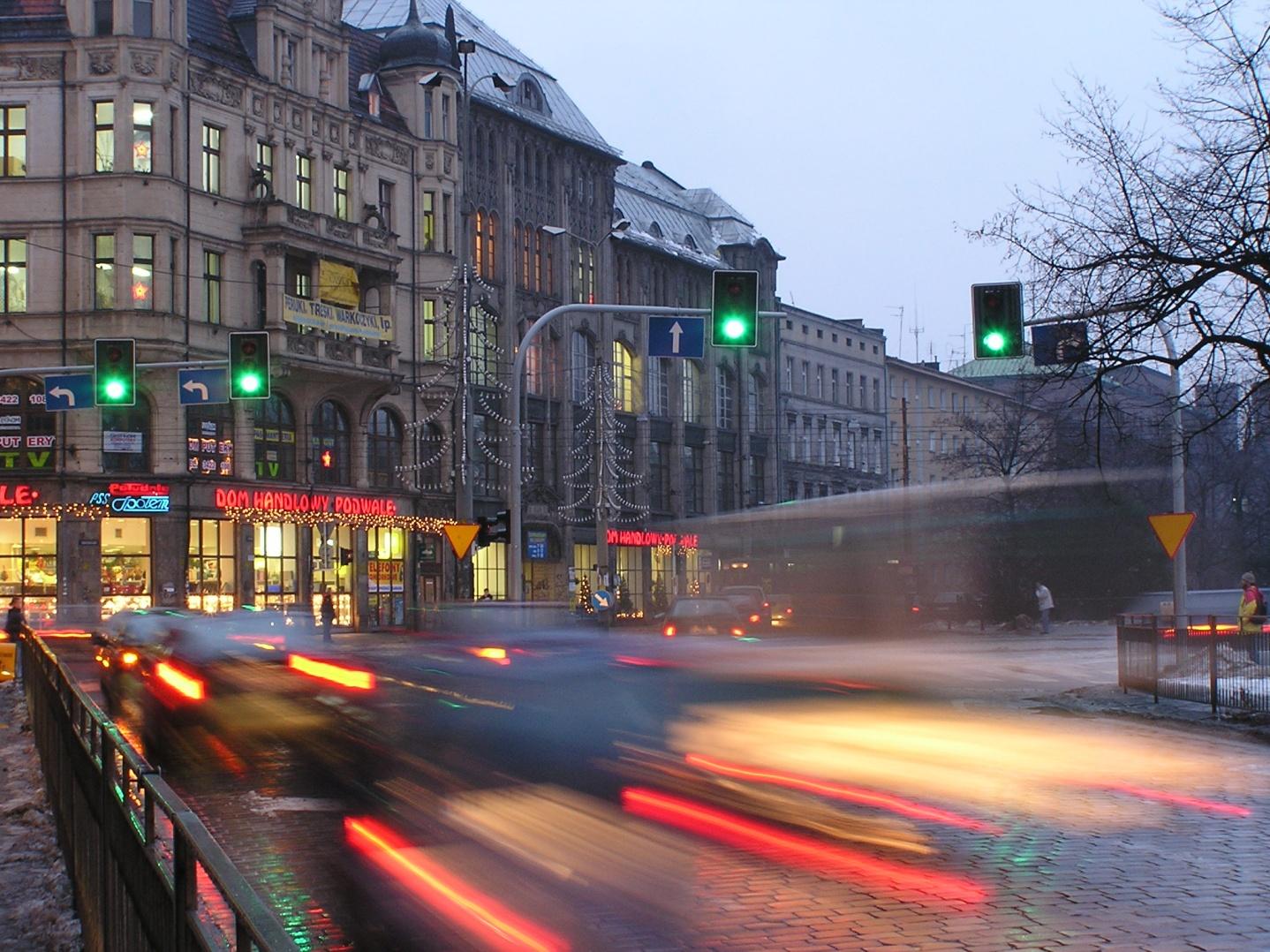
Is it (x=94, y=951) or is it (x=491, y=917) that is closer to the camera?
(x=94, y=951)

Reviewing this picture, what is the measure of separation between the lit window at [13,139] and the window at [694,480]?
39.0 metres

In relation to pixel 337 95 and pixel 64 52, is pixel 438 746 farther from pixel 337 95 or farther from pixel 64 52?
pixel 337 95

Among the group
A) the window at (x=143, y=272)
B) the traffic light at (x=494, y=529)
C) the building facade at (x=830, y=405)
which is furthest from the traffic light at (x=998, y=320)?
the building facade at (x=830, y=405)

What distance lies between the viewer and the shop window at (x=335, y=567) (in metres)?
56.3

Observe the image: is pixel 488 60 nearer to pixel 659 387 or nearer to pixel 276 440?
pixel 659 387

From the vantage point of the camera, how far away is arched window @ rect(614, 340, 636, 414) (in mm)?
76062

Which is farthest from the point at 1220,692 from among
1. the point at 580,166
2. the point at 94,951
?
the point at 580,166

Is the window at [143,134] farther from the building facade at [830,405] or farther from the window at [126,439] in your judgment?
the building facade at [830,405]

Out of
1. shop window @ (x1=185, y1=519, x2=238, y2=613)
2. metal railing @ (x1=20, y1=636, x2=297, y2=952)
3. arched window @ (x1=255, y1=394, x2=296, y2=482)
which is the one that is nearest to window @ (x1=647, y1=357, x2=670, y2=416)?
arched window @ (x1=255, y1=394, x2=296, y2=482)

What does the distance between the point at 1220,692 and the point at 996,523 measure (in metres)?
29.3

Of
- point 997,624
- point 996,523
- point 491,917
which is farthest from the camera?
point 997,624

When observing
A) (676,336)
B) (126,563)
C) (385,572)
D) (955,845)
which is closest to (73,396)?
(676,336)

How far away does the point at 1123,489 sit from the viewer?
5362 centimetres

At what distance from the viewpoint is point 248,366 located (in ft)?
86.5
